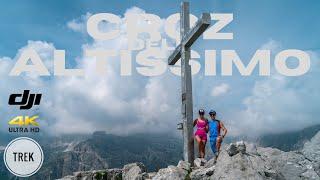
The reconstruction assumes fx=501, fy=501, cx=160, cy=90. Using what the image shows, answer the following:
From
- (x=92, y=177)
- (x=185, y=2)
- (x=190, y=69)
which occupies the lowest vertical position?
(x=92, y=177)

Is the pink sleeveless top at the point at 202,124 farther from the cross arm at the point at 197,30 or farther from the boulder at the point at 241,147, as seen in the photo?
the boulder at the point at 241,147

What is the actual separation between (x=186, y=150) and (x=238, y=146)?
217 inches

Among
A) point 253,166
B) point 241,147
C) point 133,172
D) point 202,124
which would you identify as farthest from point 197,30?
point 133,172

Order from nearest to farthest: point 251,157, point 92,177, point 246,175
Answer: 1. point 246,175
2. point 251,157
3. point 92,177

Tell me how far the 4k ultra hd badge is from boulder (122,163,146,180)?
4.87m

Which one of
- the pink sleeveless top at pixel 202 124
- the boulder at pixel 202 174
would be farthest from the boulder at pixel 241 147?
the pink sleeveless top at pixel 202 124

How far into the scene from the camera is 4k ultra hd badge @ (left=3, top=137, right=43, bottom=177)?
1046 inches

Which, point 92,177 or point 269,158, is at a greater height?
point 269,158

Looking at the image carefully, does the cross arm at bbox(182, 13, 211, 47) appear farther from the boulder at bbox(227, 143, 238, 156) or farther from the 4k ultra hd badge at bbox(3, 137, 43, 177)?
the 4k ultra hd badge at bbox(3, 137, 43, 177)

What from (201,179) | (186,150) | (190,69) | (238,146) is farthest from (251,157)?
(190,69)

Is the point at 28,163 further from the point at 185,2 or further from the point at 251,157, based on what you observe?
the point at 251,157

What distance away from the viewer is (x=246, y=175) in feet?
53.6

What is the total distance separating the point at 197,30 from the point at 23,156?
12.4m

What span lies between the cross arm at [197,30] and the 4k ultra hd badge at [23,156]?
387 inches
